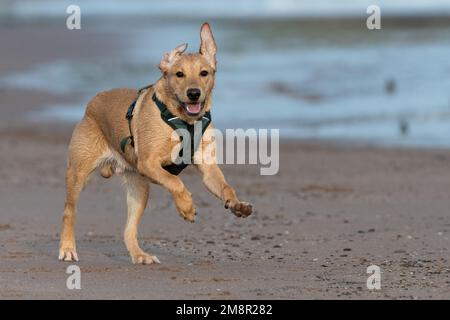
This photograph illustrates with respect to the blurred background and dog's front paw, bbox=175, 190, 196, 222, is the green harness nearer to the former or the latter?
dog's front paw, bbox=175, 190, 196, 222

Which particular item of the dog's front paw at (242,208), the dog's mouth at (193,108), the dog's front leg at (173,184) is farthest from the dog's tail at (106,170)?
the dog's front paw at (242,208)

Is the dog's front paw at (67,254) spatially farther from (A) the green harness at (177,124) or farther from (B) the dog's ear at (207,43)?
(B) the dog's ear at (207,43)

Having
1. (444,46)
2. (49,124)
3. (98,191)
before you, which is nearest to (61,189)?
(98,191)

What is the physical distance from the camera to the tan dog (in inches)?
313

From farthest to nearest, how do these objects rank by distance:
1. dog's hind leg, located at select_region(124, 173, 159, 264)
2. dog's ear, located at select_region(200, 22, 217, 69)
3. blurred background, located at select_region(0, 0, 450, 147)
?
blurred background, located at select_region(0, 0, 450, 147) < dog's hind leg, located at select_region(124, 173, 159, 264) < dog's ear, located at select_region(200, 22, 217, 69)

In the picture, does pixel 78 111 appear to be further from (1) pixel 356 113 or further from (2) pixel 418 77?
(2) pixel 418 77

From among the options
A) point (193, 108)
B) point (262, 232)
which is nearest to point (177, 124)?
point (193, 108)

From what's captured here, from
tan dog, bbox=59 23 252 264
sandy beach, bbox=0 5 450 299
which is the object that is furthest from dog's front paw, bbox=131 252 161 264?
sandy beach, bbox=0 5 450 299

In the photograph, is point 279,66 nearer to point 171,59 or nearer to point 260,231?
point 260,231

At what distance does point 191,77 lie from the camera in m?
8.03

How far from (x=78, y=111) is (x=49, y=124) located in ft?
4.39

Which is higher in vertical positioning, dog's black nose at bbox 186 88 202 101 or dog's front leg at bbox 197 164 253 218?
dog's black nose at bbox 186 88 202 101

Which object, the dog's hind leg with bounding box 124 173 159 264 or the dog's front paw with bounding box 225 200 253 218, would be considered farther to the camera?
the dog's hind leg with bounding box 124 173 159 264

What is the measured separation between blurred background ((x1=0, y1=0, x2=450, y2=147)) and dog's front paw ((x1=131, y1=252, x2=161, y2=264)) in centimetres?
680
